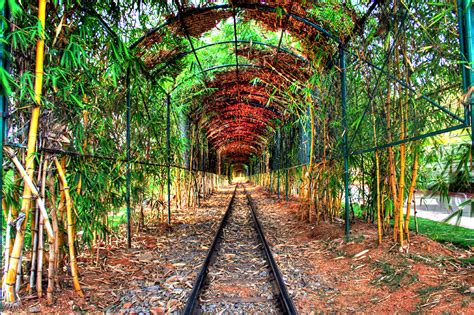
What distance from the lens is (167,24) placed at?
197 inches

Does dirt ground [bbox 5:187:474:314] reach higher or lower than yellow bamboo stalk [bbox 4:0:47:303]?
lower

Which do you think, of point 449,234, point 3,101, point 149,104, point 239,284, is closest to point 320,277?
point 239,284

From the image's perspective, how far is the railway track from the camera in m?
2.95

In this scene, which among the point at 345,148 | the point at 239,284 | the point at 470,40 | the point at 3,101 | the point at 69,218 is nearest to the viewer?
the point at 3,101

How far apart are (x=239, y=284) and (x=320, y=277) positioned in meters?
0.96

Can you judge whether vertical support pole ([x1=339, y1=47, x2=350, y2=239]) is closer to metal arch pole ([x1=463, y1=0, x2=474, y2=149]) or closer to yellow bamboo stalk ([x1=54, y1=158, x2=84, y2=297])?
metal arch pole ([x1=463, y1=0, x2=474, y2=149])

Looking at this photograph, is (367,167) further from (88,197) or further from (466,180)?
(88,197)

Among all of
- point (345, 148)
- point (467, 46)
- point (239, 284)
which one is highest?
point (467, 46)

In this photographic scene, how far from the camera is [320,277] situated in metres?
3.73

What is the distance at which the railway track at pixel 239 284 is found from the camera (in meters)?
2.95

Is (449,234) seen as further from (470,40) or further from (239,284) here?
(470,40)

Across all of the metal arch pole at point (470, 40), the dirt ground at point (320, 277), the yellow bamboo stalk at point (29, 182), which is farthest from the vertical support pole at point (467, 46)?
the yellow bamboo stalk at point (29, 182)

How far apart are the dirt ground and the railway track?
155mm

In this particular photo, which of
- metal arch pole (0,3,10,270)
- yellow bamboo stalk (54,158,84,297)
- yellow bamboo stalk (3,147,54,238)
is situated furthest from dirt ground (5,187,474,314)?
metal arch pole (0,3,10,270)
